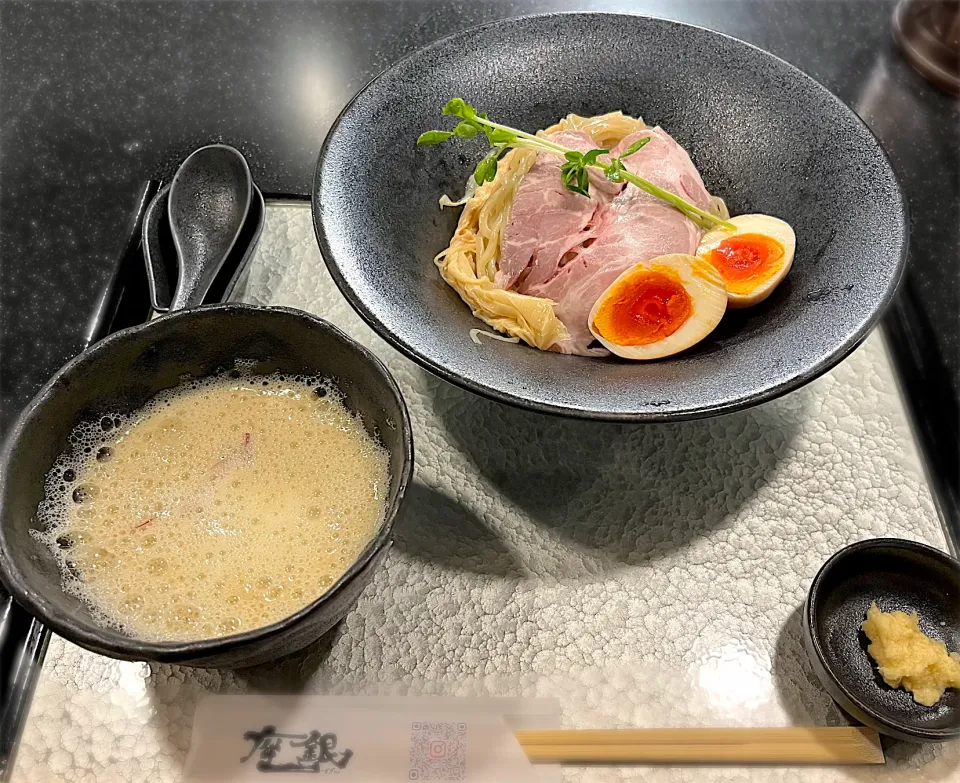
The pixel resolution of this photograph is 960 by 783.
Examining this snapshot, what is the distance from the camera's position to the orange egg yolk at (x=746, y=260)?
58.4 inches

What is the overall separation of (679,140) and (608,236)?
0.40 meters

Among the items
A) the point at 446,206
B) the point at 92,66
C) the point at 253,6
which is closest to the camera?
the point at 446,206

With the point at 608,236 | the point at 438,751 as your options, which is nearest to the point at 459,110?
the point at 608,236

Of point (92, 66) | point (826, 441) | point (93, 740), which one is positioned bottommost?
point (93, 740)

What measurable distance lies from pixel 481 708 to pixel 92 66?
2.50 meters

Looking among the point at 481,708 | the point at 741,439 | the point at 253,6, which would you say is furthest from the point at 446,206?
the point at 253,6

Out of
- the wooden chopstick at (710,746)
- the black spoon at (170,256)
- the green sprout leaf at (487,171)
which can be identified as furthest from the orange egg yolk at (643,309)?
the black spoon at (170,256)

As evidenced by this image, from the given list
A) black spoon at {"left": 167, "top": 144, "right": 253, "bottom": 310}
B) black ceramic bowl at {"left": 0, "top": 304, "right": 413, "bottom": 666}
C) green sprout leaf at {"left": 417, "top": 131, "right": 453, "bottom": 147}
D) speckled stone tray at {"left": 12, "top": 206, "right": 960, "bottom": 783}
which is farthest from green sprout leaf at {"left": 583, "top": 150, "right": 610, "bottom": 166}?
black spoon at {"left": 167, "top": 144, "right": 253, "bottom": 310}

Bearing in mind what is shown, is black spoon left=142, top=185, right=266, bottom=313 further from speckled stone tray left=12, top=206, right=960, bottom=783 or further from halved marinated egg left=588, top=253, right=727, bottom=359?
halved marinated egg left=588, top=253, right=727, bottom=359

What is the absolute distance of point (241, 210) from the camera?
172 cm

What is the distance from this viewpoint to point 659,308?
1.43 m

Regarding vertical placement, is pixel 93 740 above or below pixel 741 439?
below

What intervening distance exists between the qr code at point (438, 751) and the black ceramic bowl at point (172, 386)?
24cm

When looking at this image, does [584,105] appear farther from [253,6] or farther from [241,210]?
[253,6]
